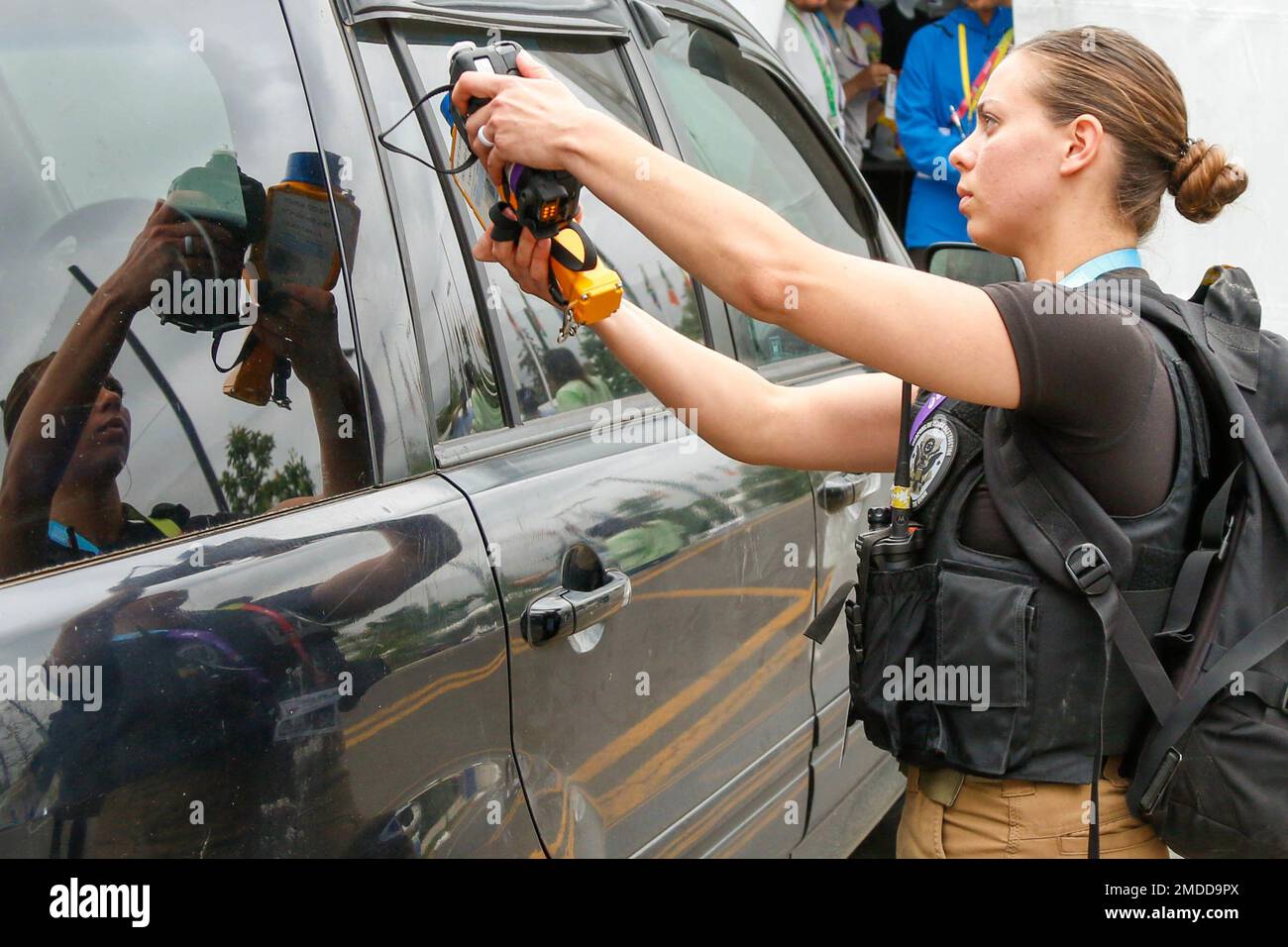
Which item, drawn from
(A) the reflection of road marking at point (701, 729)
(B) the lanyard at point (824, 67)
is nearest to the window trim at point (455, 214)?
(A) the reflection of road marking at point (701, 729)

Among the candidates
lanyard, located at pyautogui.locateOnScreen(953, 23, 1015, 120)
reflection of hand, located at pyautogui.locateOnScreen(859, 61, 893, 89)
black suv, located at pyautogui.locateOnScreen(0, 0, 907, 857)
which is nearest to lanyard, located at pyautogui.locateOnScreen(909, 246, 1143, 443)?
black suv, located at pyautogui.locateOnScreen(0, 0, 907, 857)

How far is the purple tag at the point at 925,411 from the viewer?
5.86 feet

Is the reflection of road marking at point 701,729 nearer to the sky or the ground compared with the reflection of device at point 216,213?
nearer to the ground

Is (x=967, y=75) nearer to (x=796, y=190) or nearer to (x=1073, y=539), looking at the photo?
(x=796, y=190)

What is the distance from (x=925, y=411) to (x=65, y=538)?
1112 millimetres

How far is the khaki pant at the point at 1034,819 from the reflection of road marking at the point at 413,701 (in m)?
0.63

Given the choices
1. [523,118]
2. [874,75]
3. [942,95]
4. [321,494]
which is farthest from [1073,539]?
[874,75]

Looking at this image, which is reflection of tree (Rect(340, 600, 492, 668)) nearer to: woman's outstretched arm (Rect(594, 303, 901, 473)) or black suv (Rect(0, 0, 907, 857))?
black suv (Rect(0, 0, 907, 857))

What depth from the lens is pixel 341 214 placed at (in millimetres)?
1800

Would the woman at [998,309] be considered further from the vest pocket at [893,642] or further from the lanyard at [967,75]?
the lanyard at [967,75]

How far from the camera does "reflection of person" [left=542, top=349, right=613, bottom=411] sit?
2201 mm

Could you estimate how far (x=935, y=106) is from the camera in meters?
5.99

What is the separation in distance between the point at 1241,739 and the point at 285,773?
1128 millimetres

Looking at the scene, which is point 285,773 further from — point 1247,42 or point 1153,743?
point 1247,42
